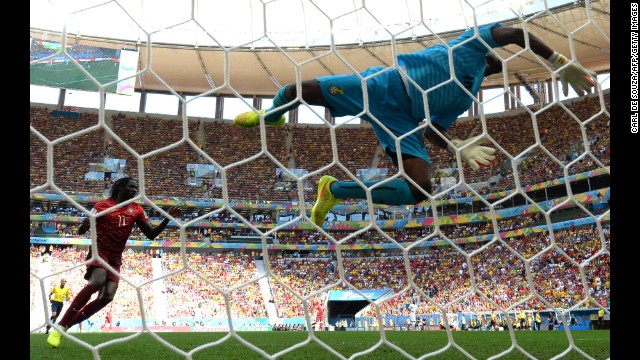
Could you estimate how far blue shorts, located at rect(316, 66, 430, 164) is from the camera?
2.42 m

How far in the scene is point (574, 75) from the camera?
2.57 m

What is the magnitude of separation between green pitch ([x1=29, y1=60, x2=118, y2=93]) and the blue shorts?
14.9 m

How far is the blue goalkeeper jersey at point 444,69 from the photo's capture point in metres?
2.40

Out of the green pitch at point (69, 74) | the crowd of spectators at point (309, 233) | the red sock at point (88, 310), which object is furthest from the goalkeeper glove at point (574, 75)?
the green pitch at point (69, 74)

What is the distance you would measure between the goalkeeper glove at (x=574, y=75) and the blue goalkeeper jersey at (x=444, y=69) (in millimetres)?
364

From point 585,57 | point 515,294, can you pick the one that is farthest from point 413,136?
point 585,57

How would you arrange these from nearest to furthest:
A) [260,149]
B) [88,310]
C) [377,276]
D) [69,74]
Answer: [88,310] → [377,276] → [69,74] → [260,149]

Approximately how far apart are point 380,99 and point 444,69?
337mm

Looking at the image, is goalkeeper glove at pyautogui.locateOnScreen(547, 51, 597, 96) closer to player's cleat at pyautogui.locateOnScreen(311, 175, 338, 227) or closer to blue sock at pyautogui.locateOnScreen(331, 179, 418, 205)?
blue sock at pyautogui.locateOnScreen(331, 179, 418, 205)

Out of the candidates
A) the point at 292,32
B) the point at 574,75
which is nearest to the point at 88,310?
the point at 574,75

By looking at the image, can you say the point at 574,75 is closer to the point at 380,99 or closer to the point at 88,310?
the point at 380,99

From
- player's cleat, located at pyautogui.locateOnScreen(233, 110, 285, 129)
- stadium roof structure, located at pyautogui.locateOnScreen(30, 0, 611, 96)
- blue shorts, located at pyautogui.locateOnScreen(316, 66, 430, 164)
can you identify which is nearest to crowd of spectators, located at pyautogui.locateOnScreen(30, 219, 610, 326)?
stadium roof structure, located at pyautogui.locateOnScreen(30, 0, 611, 96)

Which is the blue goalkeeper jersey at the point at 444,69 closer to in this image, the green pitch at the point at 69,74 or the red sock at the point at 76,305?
the red sock at the point at 76,305

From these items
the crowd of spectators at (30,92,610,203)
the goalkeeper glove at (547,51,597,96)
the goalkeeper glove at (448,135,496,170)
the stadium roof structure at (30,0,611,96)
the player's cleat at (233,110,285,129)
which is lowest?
the goalkeeper glove at (448,135,496,170)
